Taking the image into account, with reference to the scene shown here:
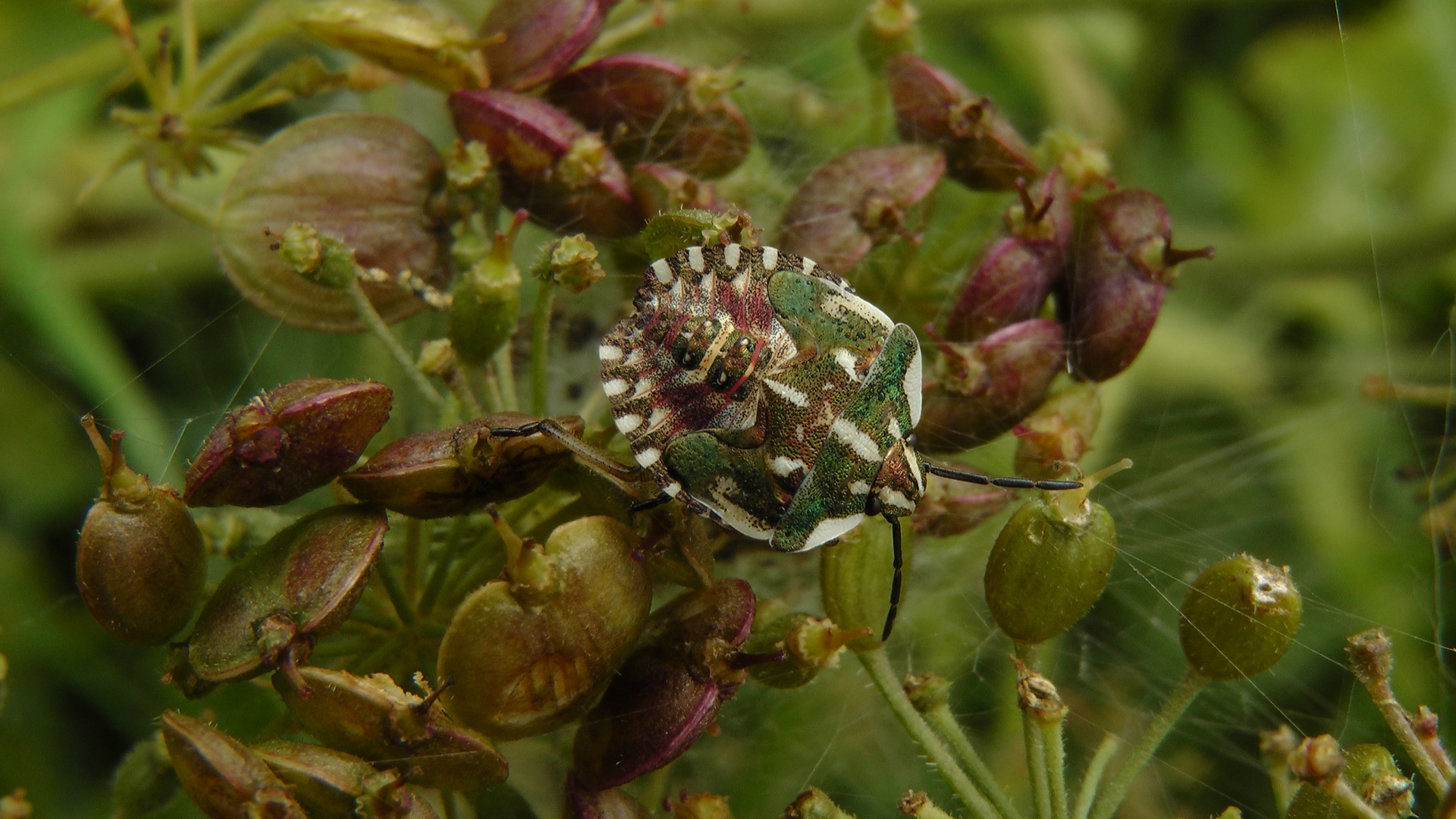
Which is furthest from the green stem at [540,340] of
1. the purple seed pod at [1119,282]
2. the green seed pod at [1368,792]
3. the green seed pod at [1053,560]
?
the green seed pod at [1368,792]

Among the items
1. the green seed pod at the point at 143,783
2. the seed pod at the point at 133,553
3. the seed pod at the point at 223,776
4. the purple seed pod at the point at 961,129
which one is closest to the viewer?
the seed pod at the point at 223,776

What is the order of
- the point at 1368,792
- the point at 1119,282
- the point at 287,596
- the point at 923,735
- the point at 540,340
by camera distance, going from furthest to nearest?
1. the point at 1119,282
2. the point at 540,340
3. the point at 923,735
4. the point at 1368,792
5. the point at 287,596

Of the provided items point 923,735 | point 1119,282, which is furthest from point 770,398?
point 1119,282

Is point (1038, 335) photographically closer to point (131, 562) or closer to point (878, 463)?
point (878, 463)

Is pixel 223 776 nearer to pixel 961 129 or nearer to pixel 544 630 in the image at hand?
pixel 544 630

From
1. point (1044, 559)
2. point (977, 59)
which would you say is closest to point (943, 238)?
point (1044, 559)

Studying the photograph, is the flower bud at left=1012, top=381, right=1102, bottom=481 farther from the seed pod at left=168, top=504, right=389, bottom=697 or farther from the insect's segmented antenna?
the seed pod at left=168, top=504, right=389, bottom=697

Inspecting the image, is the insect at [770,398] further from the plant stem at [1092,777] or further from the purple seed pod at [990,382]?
the plant stem at [1092,777]
